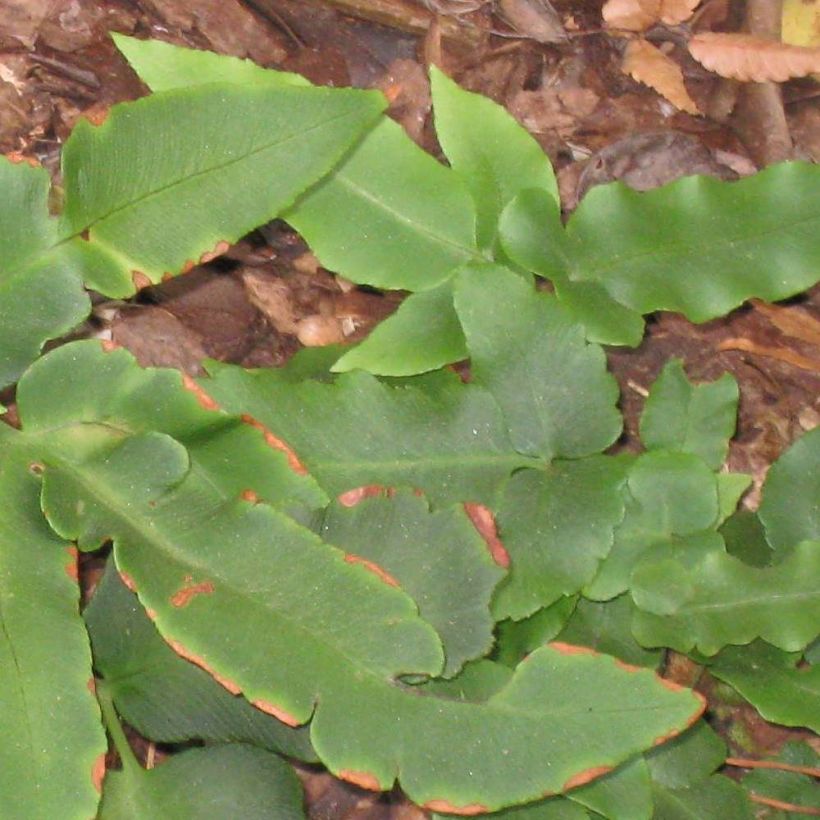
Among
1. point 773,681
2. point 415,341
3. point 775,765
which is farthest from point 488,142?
point 775,765

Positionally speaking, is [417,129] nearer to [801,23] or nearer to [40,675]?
[801,23]

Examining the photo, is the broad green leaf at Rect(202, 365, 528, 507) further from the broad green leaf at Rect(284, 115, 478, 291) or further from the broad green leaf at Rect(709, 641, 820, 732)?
the broad green leaf at Rect(709, 641, 820, 732)

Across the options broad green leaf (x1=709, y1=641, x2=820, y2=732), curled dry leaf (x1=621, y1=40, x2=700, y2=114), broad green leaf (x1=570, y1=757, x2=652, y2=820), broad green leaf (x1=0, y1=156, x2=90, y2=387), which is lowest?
broad green leaf (x1=709, y1=641, x2=820, y2=732)

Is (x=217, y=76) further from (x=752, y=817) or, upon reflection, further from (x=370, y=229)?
(x=752, y=817)

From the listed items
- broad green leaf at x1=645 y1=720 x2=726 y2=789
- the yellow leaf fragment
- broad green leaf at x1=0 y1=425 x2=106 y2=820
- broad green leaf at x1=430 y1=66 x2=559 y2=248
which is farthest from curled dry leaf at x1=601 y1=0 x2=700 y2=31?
broad green leaf at x1=0 y1=425 x2=106 y2=820

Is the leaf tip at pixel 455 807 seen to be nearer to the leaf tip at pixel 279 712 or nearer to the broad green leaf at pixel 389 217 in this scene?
the leaf tip at pixel 279 712

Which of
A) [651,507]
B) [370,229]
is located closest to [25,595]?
[370,229]

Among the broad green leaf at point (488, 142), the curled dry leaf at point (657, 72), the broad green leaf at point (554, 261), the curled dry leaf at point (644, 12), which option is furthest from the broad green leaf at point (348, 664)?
the curled dry leaf at point (644, 12)
